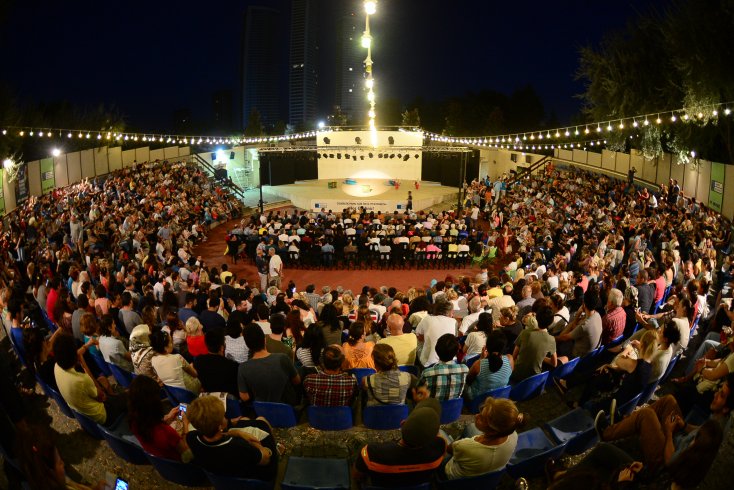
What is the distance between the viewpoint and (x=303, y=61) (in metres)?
94.0

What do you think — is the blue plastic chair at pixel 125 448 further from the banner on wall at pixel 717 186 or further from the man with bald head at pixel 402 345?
the banner on wall at pixel 717 186

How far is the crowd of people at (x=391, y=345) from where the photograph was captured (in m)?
3.36

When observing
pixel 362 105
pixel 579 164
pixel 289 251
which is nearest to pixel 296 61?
pixel 362 105

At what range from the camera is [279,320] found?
16.9ft

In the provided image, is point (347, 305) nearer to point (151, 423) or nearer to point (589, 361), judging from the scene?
point (589, 361)

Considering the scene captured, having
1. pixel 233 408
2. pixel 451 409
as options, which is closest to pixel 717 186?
pixel 451 409

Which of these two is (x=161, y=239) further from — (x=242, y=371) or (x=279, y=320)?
(x=242, y=371)

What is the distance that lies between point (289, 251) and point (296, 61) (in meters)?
89.6

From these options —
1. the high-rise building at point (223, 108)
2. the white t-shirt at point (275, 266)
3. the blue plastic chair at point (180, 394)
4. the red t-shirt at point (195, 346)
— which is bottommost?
the white t-shirt at point (275, 266)

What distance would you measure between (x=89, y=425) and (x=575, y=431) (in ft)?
13.1

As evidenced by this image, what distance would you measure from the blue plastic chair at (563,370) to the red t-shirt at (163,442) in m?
3.47

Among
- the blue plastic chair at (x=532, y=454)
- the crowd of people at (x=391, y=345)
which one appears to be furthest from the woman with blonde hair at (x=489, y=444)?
the blue plastic chair at (x=532, y=454)

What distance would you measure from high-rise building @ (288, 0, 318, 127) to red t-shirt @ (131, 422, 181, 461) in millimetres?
89073

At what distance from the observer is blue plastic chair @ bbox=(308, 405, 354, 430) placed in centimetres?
433
